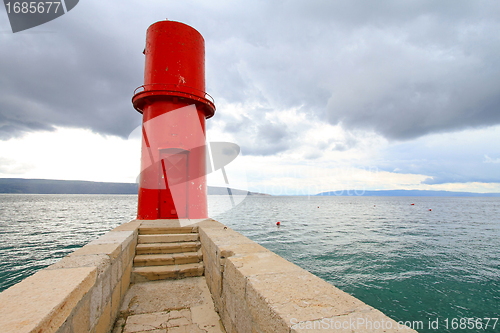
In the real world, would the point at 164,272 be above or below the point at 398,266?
above

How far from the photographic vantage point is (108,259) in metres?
2.92

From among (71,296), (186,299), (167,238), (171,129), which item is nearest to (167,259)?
(167,238)

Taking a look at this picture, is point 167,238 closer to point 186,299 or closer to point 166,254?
point 166,254

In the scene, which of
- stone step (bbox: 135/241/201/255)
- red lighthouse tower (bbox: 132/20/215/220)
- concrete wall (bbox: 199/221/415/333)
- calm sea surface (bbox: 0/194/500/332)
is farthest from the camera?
red lighthouse tower (bbox: 132/20/215/220)

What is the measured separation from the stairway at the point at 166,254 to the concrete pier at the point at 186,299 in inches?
3.2

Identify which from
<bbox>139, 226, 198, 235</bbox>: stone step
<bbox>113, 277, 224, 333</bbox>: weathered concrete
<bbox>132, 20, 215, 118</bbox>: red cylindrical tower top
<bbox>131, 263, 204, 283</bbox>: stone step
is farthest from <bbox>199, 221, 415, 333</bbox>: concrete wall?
<bbox>132, 20, 215, 118</bbox>: red cylindrical tower top

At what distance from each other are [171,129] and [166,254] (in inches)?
157

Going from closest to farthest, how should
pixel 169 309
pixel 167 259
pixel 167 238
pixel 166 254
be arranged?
pixel 169 309 < pixel 167 259 < pixel 166 254 < pixel 167 238

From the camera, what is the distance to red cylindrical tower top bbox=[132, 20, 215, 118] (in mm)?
7535

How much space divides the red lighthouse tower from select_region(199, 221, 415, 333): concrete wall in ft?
15.0

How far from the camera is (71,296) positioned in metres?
1.86

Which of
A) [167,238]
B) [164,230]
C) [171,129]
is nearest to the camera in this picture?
[167,238]

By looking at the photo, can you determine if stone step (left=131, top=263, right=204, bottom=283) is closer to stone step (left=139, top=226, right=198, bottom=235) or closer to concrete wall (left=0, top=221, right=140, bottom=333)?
concrete wall (left=0, top=221, right=140, bottom=333)

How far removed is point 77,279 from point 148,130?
6.09 metres
